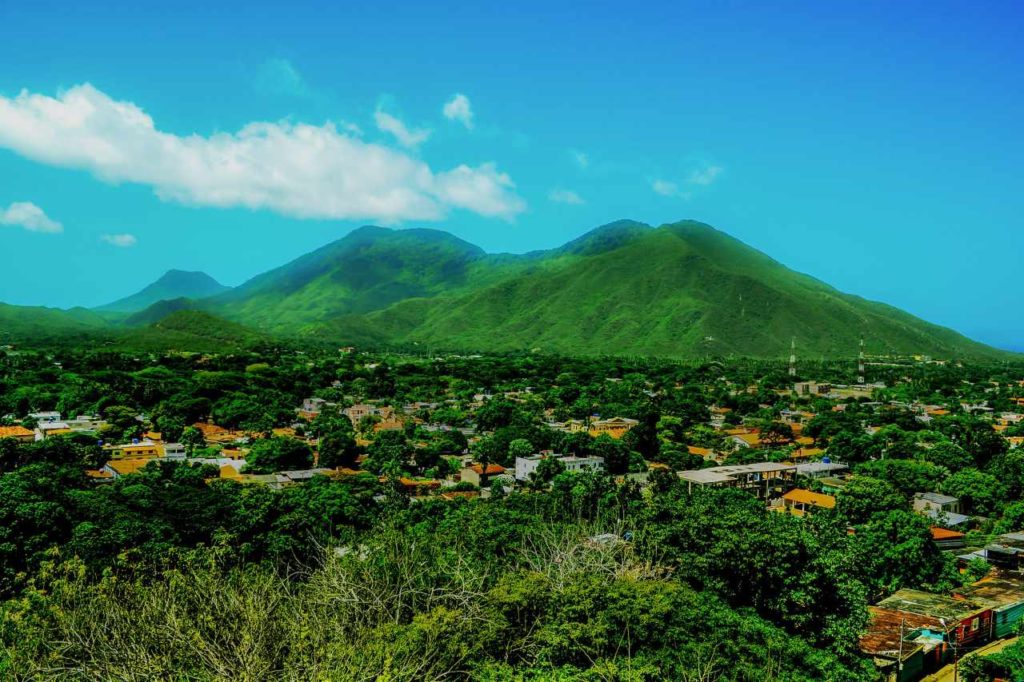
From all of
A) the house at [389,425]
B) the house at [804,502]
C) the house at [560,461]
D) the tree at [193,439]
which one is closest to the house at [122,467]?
the tree at [193,439]

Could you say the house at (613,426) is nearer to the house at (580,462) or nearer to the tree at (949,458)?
the house at (580,462)

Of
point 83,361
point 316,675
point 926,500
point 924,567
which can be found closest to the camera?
point 316,675

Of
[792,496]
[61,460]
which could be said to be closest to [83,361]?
[61,460]

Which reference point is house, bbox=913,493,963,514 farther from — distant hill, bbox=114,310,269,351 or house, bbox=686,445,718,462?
distant hill, bbox=114,310,269,351

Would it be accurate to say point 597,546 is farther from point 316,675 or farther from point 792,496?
point 792,496

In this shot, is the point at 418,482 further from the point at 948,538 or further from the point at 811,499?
the point at 948,538

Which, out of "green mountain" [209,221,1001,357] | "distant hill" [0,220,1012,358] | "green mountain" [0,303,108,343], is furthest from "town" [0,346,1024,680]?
"green mountain" [0,303,108,343]
